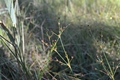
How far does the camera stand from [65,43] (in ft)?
7.18

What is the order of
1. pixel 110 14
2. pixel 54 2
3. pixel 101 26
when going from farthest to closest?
1. pixel 54 2
2. pixel 110 14
3. pixel 101 26

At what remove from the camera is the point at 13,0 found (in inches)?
61.9

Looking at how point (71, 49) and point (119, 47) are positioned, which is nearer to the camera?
point (119, 47)

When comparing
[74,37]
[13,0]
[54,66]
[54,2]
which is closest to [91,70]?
[54,66]

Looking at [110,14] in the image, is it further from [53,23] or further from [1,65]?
[1,65]

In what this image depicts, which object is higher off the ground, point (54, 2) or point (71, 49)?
point (54, 2)

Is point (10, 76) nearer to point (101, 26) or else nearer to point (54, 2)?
point (101, 26)

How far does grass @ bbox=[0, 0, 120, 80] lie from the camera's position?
161cm

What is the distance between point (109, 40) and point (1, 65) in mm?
873

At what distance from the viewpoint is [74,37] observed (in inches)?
86.8

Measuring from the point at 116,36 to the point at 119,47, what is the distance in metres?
0.14

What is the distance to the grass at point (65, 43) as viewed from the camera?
5.28ft

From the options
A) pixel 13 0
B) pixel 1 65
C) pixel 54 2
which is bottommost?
pixel 1 65

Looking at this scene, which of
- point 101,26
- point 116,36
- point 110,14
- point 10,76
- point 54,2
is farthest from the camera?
point 54,2
